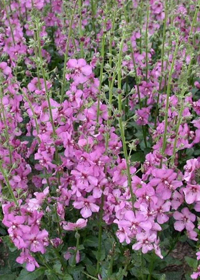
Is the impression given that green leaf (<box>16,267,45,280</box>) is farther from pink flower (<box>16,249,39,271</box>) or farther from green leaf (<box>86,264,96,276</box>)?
green leaf (<box>86,264,96,276</box>)

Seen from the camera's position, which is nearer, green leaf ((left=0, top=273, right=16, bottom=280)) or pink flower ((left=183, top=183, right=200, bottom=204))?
pink flower ((left=183, top=183, right=200, bottom=204))

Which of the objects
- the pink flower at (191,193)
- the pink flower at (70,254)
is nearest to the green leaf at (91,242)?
the pink flower at (70,254)

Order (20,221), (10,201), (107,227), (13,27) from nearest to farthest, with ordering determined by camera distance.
→ (20,221), (10,201), (107,227), (13,27)

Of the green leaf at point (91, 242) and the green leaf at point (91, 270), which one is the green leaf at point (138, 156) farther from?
the green leaf at point (91, 270)

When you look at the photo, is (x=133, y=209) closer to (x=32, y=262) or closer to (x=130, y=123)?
(x=32, y=262)

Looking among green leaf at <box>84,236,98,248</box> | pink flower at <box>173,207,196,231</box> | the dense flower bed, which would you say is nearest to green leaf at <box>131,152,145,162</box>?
the dense flower bed

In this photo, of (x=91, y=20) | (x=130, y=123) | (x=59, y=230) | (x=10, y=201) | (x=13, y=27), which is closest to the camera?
(x=10, y=201)

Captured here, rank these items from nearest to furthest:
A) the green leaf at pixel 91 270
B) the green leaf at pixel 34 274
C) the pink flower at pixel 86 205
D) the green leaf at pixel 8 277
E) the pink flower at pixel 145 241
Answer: the pink flower at pixel 145 241, the pink flower at pixel 86 205, the green leaf at pixel 34 274, the green leaf at pixel 91 270, the green leaf at pixel 8 277

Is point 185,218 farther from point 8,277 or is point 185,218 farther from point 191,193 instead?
point 8,277

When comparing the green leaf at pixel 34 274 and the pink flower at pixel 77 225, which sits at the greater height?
the pink flower at pixel 77 225

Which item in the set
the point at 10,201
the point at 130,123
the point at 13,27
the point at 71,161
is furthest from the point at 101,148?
the point at 13,27

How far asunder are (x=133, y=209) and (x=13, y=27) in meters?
2.84

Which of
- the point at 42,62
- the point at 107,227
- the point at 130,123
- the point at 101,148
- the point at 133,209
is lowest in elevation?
the point at 107,227

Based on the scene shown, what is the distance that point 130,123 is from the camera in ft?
15.1
